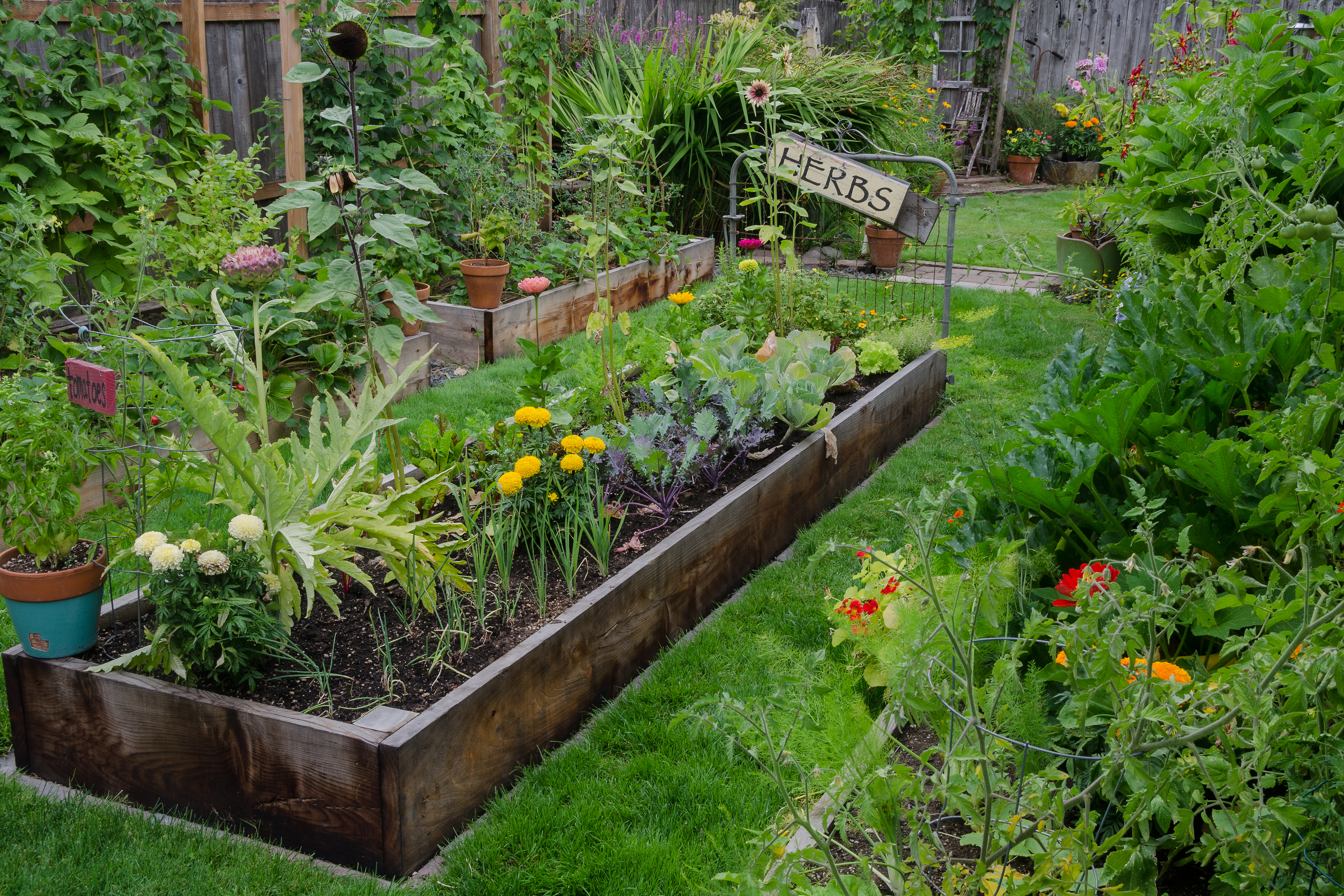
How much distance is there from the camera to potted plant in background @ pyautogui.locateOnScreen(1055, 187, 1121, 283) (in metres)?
6.21

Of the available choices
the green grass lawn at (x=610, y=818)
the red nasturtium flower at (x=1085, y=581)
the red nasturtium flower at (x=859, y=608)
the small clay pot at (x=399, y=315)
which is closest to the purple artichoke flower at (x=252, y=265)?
the green grass lawn at (x=610, y=818)

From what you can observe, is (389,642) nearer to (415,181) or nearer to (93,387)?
(93,387)

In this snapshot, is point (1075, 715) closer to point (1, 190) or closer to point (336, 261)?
point (336, 261)

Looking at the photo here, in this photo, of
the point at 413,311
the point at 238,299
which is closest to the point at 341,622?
the point at 413,311

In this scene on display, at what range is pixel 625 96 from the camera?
7.89 meters

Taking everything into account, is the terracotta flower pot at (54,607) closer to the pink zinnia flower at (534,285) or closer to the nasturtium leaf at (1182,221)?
the pink zinnia flower at (534,285)

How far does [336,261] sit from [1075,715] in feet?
7.04

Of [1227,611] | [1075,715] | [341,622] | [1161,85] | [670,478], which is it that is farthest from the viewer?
[1161,85]

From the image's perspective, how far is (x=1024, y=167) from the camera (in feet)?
38.1

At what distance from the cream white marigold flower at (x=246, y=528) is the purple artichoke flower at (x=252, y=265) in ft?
2.27

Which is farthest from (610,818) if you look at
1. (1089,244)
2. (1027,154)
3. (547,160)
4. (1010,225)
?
(1027,154)

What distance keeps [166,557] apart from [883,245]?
5925 mm

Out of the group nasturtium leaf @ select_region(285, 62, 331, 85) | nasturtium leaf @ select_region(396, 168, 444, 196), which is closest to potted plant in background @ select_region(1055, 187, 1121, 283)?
nasturtium leaf @ select_region(396, 168, 444, 196)

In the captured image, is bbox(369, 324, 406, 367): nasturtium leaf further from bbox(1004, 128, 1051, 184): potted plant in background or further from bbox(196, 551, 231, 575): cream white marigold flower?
bbox(1004, 128, 1051, 184): potted plant in background
